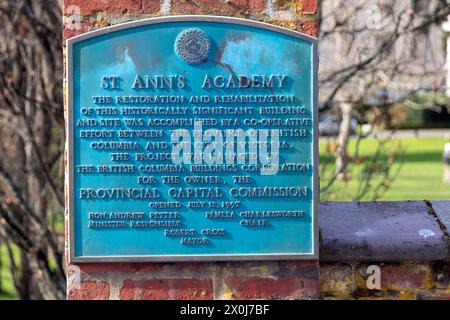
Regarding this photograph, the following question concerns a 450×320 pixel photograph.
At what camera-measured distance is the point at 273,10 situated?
15.7 feet

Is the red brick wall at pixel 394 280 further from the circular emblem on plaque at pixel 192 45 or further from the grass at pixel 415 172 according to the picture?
the grass at pixel 415 172

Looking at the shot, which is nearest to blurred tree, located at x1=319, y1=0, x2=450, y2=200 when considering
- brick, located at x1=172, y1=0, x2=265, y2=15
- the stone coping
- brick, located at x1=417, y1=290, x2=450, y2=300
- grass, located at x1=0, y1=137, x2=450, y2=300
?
Result: grass, located at x1=0, y1=137, x2=450, y2=300

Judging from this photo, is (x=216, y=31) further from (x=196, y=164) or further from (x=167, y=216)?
(x=167, y=216)

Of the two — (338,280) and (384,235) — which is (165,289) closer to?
(338,280)

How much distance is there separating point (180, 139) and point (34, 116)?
13.1 ft

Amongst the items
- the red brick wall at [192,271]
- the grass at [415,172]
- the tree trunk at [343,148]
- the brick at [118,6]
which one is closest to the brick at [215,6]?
the red brick wall at [192,271]

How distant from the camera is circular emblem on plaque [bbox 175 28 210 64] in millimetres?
4699

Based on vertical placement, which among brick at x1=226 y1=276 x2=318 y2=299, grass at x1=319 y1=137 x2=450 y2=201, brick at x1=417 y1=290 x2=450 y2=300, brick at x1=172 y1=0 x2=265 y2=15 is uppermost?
brick at x1=172 y1=0 x2=265 y2=15

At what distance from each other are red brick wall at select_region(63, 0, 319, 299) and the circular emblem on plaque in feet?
0.43

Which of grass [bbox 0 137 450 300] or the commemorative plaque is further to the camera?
grass [bbox 0 137 450 300]

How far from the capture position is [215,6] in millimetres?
4750

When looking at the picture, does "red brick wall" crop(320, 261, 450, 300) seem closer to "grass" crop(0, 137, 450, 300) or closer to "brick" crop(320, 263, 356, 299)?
"brick" crop(320, 263, 356, 299)

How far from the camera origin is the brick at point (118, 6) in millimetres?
4754

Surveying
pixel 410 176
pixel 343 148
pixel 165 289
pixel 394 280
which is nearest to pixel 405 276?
pixel 394 280
